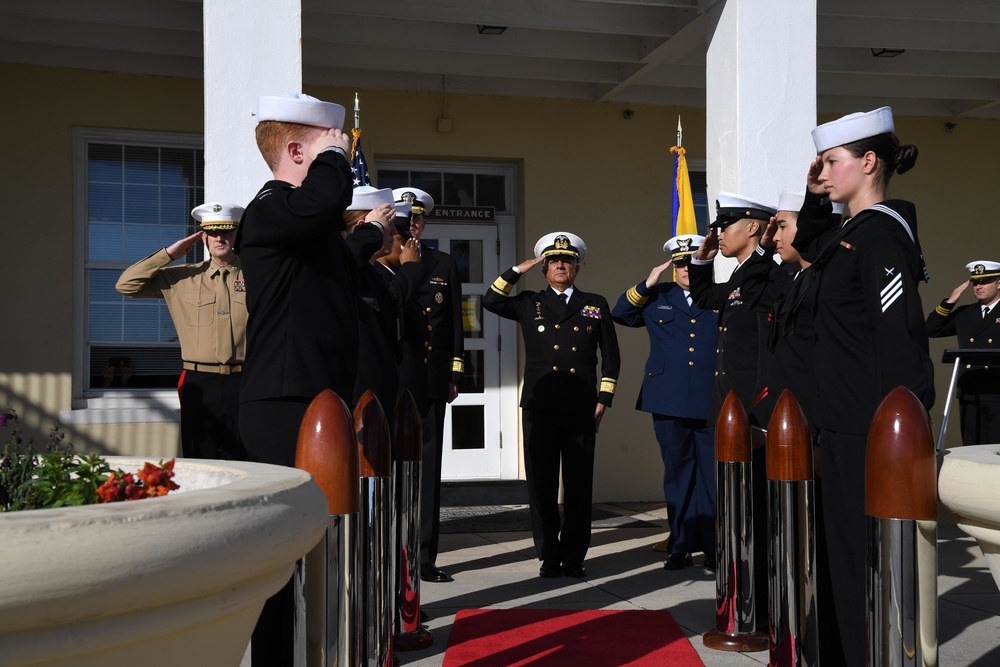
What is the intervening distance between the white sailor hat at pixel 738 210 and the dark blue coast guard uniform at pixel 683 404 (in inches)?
50.2

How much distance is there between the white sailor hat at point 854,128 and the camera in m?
3.19

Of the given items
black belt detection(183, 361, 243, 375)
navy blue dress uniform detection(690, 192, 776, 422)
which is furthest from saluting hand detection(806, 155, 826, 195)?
black belt detection(183, 361, 243, 375)

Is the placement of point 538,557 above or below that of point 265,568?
below

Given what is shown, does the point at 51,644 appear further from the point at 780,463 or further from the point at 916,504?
the point at 780,463

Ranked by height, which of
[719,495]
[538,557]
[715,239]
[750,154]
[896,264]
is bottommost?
[538,557]

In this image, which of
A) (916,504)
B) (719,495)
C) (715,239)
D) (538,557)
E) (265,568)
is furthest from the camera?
(538,557)

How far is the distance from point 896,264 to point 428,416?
11.4 ft

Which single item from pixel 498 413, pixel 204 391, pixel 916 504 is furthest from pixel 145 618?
pixel 498 413

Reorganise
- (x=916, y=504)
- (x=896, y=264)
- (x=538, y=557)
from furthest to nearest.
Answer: (x=538, y=557) < (x=896, y=264) < (x=916, y=504)

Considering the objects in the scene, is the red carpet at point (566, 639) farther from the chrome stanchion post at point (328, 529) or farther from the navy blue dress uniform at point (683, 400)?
the chrome stanchion post at point (328, 529)

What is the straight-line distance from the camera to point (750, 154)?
5922 millimetres

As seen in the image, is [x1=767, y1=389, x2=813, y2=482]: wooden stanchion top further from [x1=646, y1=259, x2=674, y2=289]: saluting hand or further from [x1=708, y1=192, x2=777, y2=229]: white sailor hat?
[x1=646, y1=259, x2=674, y2=289]: saluting hand

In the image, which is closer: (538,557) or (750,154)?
(750,154)

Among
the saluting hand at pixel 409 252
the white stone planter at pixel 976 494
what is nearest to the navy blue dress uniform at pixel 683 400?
the saluting hand at pixel 409 252
